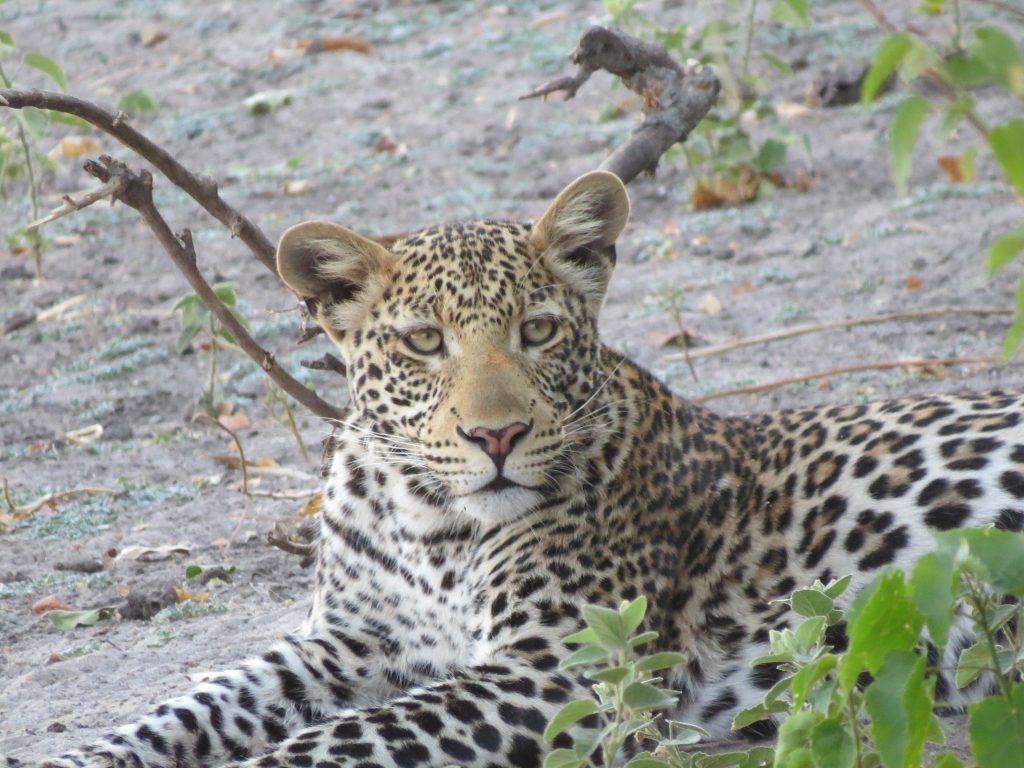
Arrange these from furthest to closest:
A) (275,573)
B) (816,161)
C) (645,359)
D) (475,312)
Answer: (816,161)
(645,359)
(275,573)
(475,312)

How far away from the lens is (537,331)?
516 centimetres

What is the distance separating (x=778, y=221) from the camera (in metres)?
11.2

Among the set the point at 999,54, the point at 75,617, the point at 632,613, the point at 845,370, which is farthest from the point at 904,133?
the point at 845,370

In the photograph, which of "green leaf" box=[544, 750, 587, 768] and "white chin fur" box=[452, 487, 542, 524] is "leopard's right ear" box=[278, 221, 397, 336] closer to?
"white chin fur" box=[452, 487, 542, 524]

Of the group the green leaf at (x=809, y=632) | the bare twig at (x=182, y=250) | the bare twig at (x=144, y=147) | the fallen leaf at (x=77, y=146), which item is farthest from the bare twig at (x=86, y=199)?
the fallen leaf at (x=77, y=146)

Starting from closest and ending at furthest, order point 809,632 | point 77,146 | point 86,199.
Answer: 1. point 809,632
2. point 86,199
3. point 77,146

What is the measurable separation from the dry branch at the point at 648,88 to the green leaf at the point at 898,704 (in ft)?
15.6

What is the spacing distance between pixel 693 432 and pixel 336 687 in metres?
1.52

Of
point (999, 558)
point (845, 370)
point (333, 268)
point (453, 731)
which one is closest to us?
point (999, 558)

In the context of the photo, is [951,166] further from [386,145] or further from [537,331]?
[537,331]

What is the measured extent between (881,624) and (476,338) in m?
2.38

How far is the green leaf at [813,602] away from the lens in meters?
3.74

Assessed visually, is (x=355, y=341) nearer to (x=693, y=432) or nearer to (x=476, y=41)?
(x=693, y=432)

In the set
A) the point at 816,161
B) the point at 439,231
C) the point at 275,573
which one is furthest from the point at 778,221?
the point at 439,231
